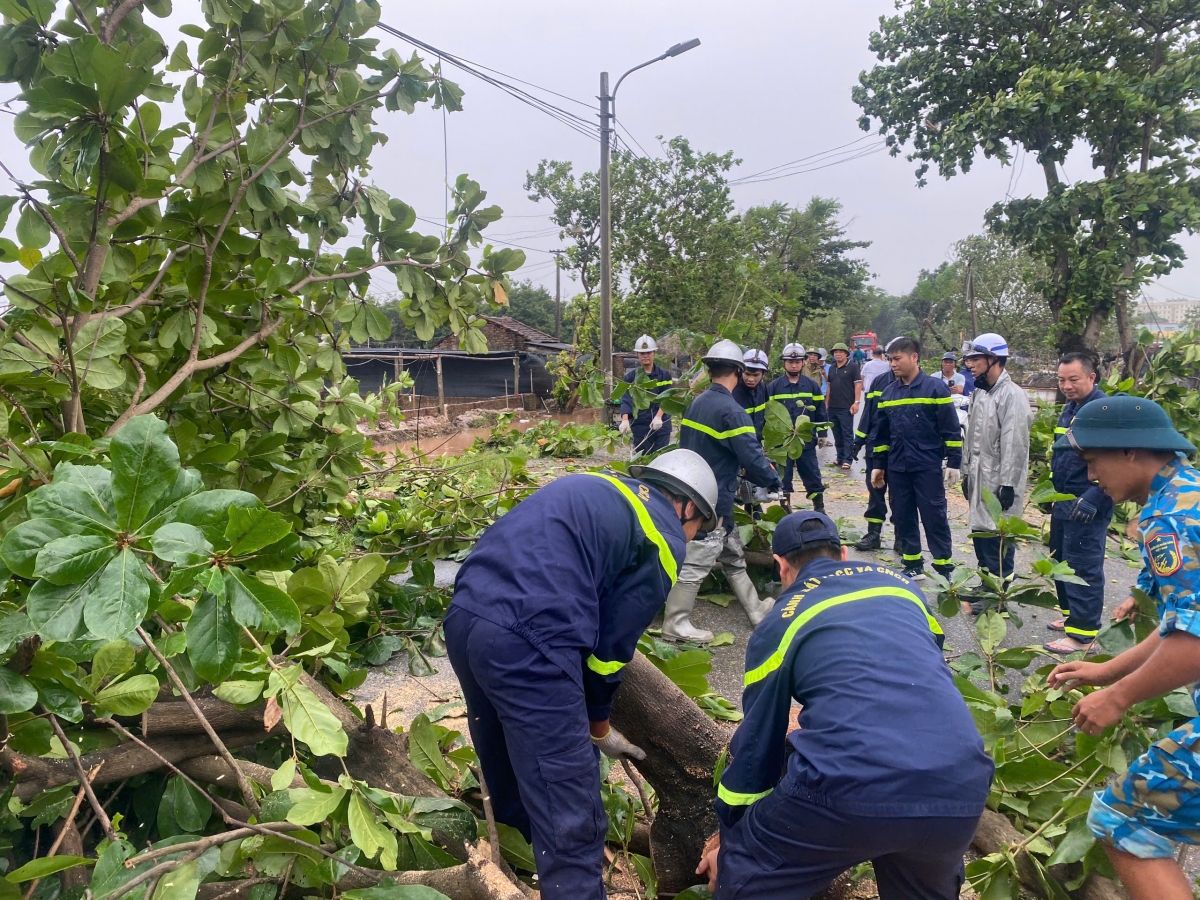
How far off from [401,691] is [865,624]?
2757 mm

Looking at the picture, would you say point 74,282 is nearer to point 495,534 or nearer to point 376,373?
point 495,534

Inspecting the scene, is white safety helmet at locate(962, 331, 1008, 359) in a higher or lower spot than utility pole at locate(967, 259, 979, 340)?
lower

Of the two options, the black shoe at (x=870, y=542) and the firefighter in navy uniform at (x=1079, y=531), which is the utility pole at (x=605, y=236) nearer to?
the black shoe at (x=870, y=542)

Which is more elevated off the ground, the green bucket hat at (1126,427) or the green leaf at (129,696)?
the green bucket hat at (1126,427)

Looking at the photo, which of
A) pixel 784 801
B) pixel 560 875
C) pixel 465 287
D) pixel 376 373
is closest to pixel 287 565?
pixel 560 875

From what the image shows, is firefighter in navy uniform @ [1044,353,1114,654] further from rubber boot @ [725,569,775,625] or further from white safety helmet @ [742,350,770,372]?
white safety helmet @ [742,350,770,372]

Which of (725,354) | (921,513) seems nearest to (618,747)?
(725,354)

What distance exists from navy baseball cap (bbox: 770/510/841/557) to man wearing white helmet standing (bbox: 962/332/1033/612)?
127 inches

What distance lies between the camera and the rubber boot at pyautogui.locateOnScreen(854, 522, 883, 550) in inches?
259

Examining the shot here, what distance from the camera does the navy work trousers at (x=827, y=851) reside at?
5.53 ft

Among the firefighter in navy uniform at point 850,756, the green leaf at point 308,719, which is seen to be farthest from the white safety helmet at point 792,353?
the green leaf at point 308,719

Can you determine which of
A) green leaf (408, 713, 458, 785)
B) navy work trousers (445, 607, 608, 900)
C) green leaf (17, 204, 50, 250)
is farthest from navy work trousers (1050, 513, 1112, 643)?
green leaf (17, 204, 50, 250)

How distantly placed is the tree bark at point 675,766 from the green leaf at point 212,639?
4.76 feet

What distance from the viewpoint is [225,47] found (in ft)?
7.45
